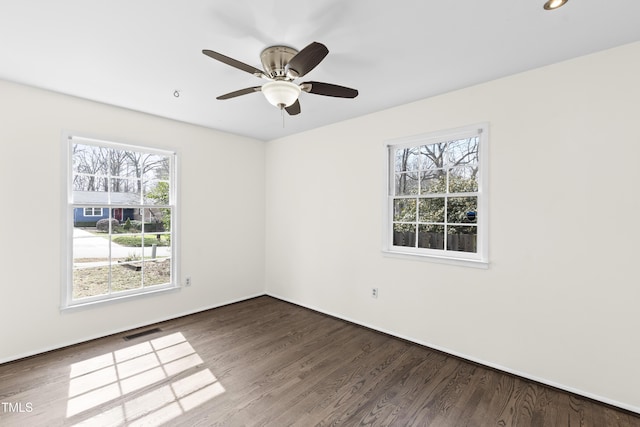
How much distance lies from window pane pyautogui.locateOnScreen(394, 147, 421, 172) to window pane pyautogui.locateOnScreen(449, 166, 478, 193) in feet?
1.31

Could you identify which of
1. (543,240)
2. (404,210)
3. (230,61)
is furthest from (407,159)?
(230,61)

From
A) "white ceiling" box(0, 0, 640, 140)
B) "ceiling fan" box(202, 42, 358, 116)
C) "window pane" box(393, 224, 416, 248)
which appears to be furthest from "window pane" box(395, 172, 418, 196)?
"ceiling fan" box(202, 42, 358, 116)

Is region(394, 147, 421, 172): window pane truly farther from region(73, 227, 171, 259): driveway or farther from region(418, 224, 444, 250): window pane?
region(73, 227, 171, 259): driveway

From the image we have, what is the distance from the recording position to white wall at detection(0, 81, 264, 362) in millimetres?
2615

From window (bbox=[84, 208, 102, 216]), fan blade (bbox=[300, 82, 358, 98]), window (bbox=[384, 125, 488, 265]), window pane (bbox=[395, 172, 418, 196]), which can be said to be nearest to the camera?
fan blade (bbox=[300, 82, 358, 98])

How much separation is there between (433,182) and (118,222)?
3.54 m

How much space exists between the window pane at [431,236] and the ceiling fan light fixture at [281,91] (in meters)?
1.96

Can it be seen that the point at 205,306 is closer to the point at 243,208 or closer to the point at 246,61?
the point at 243,208

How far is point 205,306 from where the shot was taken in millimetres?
4031

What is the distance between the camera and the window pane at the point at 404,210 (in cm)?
320

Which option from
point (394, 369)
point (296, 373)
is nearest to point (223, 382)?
point (296, 373)

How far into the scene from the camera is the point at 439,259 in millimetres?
2883

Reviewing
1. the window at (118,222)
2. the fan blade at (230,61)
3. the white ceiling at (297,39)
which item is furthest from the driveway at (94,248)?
the fan blade at (230,61)

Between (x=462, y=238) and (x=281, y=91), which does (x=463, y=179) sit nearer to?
(x=462, y=238)
